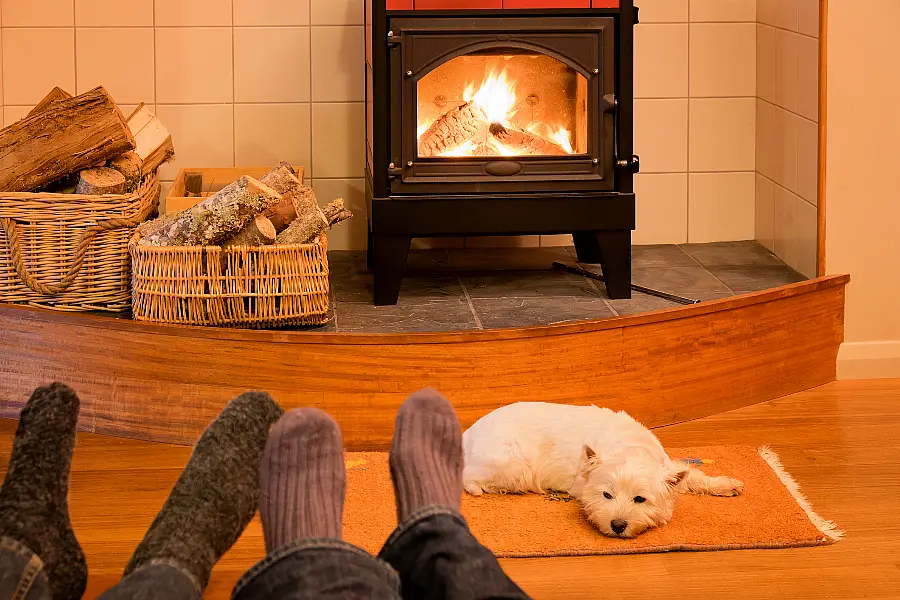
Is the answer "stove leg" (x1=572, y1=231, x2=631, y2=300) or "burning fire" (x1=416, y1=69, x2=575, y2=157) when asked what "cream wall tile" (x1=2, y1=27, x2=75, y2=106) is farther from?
"stove leg" (x1=572, y1=231, x2=631, y2=300)

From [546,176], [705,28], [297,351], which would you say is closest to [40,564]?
[297,351]

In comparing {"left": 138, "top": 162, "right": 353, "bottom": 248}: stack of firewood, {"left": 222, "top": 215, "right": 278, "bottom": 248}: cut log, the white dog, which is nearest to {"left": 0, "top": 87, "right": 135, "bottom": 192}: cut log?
{"left": 138, "top": 162, "right": 353, "bottom": 248}: stack of firewood

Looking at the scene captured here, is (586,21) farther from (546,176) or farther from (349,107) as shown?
(349,107)

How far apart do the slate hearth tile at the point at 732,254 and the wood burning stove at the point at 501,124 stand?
0.55 m

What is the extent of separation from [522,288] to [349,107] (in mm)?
830

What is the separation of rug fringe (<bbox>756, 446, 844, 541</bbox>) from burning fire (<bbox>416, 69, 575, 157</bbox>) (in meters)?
0.88

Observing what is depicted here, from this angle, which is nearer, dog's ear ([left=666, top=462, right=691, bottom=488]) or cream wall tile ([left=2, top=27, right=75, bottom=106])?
dog's ear ([left=666, top=462, right=691, bottom=488])

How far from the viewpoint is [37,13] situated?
3215 mm

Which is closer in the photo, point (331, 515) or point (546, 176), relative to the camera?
point (331, 515)

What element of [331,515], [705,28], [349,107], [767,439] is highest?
[705,28]

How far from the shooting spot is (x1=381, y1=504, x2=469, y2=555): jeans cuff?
1321mm

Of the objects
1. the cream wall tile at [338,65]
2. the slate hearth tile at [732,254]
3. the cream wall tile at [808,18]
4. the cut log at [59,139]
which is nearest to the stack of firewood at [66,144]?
the cut log at [59,139]

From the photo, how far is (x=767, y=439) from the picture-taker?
8.59 ft

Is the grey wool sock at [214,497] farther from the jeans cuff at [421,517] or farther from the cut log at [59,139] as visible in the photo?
the cut log at [59,139]
